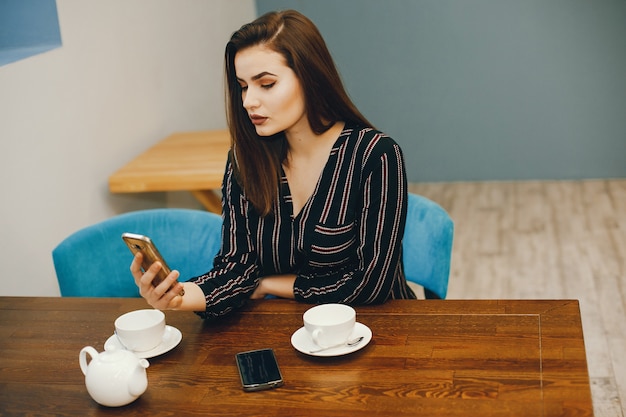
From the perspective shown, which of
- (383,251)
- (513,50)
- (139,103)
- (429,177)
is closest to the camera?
(383,251)

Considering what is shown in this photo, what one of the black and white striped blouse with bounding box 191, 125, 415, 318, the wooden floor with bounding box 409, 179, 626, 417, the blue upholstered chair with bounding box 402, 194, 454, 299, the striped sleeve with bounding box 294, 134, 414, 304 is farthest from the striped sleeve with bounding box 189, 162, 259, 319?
the wooden floor with bounding box 409, 179, 626, 417

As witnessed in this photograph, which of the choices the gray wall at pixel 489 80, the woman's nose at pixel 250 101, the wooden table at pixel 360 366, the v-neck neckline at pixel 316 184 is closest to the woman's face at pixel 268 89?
the woman's nose at pixel 250 101

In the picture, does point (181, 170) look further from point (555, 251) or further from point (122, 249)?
point (555, 251)

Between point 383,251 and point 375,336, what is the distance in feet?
0.91

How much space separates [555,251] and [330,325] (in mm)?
2452

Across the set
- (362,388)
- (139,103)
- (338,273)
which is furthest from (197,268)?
(139,103)

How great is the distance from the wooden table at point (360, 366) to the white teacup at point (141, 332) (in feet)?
0.12

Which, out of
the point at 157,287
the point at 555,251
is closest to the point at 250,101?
the point at 157,287

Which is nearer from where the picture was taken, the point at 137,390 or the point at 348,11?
the point at 137,390

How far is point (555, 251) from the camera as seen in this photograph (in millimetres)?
3676

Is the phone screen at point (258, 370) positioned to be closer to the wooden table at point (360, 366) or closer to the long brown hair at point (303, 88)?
the wooden table at point (360, 366)

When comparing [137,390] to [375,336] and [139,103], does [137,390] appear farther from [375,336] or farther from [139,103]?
[139,103]

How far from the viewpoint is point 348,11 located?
4605 millimetres

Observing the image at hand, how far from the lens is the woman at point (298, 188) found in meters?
1.75
